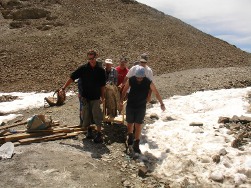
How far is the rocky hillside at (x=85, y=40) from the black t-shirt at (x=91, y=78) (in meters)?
10.5

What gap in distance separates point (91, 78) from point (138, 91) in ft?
3.80

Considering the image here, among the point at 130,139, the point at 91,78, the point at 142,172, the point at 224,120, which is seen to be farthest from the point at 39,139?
the point at 224,120

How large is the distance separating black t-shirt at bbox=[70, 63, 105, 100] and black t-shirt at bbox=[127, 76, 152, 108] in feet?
2.62

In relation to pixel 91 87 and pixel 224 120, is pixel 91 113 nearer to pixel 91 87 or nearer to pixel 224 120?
pixel 91 87

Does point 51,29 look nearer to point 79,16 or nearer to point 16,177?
point 79,16

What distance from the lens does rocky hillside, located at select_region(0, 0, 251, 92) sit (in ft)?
74.8

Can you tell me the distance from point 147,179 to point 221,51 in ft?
82.9

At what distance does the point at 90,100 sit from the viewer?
338 inches

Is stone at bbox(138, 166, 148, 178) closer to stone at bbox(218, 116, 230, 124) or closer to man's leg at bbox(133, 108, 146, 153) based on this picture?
man's leg at bbox(133, 108, 146, 153)

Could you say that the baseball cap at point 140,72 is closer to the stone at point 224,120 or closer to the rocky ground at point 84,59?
the rocky ground at point 84,59

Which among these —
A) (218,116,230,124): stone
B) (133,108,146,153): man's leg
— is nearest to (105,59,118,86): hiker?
(133,108,146,153): man's leg

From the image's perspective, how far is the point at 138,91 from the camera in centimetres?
800

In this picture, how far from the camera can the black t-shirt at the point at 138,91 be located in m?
7.97

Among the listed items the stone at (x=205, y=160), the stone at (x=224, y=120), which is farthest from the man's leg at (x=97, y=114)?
the stone at (x=224, y=120)
